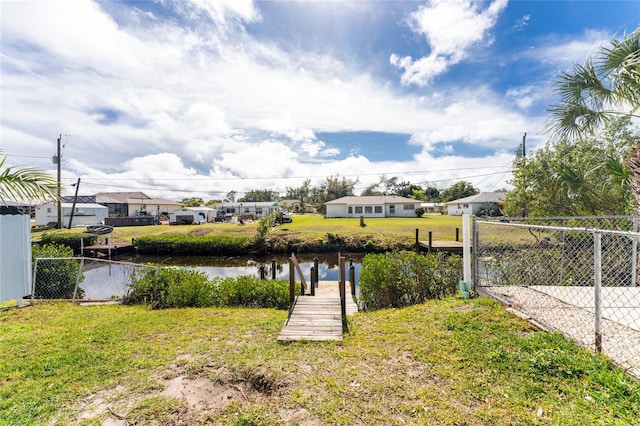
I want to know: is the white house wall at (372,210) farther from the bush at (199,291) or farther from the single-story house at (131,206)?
the bush at (199,291)

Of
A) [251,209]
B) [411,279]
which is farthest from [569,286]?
[251,209]

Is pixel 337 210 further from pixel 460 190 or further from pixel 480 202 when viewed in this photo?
pixel 460 190

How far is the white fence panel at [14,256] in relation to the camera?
371 centimetres

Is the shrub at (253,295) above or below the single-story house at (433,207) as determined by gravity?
below

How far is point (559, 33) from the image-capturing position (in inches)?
302

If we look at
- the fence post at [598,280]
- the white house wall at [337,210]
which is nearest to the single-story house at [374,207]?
the white house wall at [337,210]

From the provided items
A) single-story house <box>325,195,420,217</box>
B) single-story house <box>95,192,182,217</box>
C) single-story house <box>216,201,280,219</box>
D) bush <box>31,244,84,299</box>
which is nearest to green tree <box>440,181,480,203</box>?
single-story house <box>325,195,420,217</box>

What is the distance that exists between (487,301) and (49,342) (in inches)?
262

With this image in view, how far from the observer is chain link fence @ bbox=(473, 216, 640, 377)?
2777 mm

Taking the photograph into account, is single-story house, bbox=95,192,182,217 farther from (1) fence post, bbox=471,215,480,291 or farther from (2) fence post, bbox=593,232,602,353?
(2) fence post, bbox=593,232,602,353

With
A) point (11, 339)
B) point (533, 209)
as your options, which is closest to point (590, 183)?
point (533, 209)

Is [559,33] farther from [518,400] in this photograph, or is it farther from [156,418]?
[156,418]

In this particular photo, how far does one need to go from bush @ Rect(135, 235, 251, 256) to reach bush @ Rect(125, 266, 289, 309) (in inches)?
497

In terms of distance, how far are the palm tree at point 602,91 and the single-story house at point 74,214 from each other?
3739 cm
